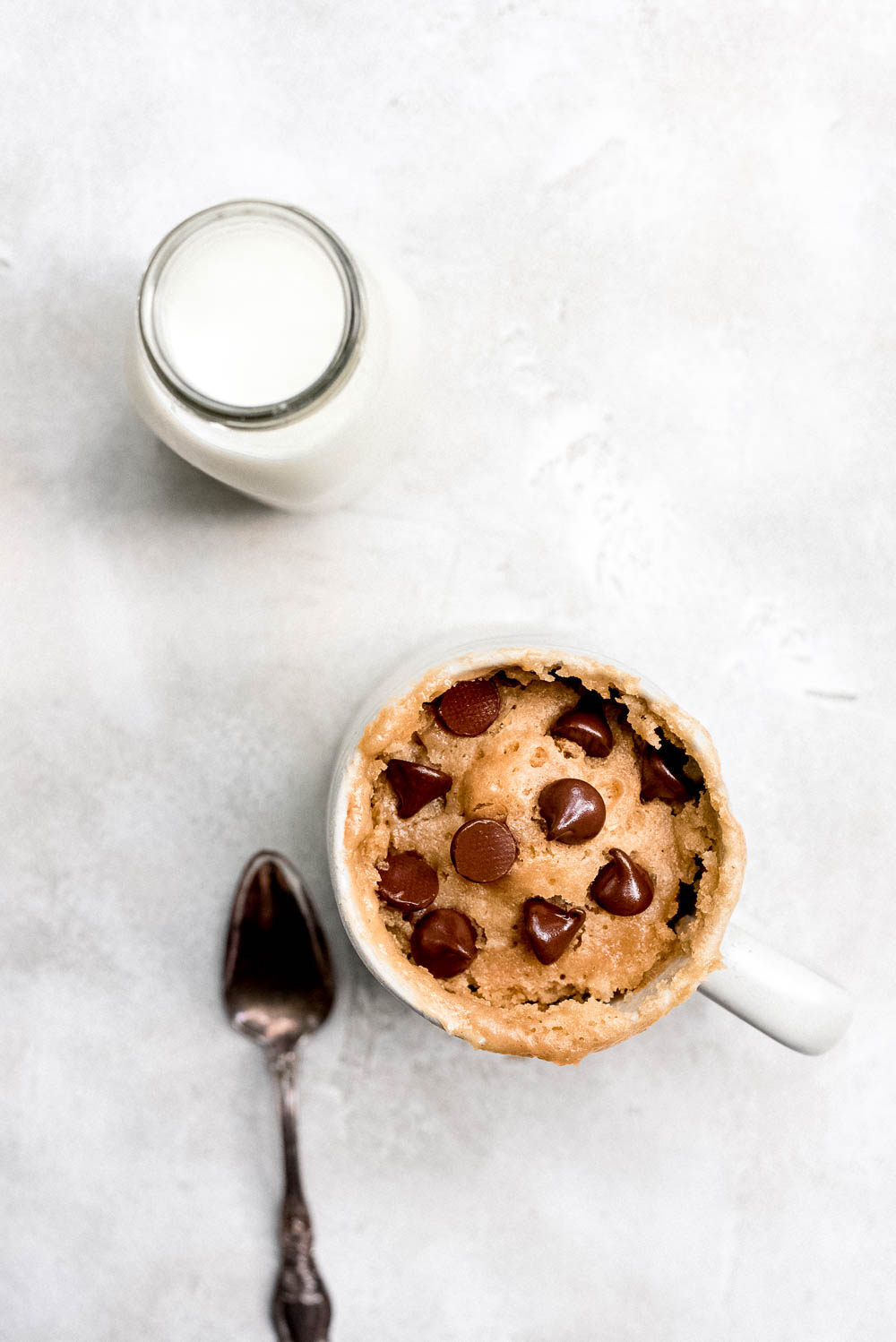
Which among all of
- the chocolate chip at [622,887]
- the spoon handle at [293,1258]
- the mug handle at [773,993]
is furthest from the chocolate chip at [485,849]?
the spoon handle at [293,1258]

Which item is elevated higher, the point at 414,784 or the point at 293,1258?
the point at 414,784

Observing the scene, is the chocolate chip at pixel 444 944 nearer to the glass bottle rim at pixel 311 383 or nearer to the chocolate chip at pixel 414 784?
the chocolate chip at pixel 414 784

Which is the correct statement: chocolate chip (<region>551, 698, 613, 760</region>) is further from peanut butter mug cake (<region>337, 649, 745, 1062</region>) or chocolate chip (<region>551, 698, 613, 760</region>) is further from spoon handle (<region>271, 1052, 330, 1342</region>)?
spoon handle (<region>271, 1052, 330, 1342</region>)

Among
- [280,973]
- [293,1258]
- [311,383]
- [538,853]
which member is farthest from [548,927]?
[293,1258]

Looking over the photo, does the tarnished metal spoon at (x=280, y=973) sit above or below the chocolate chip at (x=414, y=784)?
below

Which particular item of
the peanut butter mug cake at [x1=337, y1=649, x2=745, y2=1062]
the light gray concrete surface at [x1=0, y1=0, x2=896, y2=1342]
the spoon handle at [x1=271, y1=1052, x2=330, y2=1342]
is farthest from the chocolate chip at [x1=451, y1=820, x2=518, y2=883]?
the spoon handle at [x1=271, y1=1052, x2=330, y2=1342]

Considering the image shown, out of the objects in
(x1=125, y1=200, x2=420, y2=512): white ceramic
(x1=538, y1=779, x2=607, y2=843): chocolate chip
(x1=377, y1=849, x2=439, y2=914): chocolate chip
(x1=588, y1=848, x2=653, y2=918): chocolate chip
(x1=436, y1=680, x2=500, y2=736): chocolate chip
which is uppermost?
(x1=125, y1=200, x2=420, y2=512): white ceramic

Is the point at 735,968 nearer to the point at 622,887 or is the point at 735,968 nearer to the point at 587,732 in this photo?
the point at 622,887
